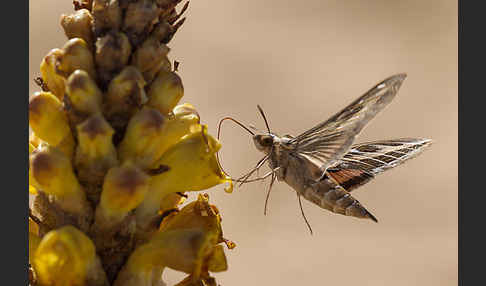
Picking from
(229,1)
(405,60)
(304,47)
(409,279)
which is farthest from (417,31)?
(409,279)

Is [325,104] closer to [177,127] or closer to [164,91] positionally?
[177,127]

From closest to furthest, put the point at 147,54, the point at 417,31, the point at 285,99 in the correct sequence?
the point at 147,54 → the point at 285,99 → the point at 417,31

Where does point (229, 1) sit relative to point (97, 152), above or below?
above

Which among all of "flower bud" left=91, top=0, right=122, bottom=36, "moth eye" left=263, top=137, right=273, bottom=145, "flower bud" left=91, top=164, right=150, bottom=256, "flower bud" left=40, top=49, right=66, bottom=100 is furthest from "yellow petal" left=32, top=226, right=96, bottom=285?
"moth eye" left=263, top=137, right=273, bottom=145

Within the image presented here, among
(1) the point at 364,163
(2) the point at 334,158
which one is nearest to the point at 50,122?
(2) the point at 334,158

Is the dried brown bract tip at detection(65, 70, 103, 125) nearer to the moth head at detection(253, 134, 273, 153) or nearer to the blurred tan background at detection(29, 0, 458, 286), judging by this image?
the moth head at detection(253, 134, 273, 153)

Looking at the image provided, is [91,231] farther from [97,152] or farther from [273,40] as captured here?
[273,40]

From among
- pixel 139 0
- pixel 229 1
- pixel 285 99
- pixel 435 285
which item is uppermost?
pixel 229 1
